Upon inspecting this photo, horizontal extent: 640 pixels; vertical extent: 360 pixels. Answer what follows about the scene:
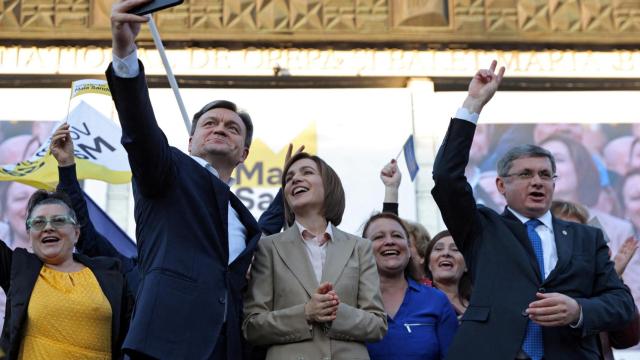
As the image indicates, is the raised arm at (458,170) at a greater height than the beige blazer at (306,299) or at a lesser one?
greater

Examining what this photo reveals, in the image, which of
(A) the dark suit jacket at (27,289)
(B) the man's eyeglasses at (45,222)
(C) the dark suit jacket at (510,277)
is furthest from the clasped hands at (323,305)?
(B) the man's eyeglasses at (45,222)

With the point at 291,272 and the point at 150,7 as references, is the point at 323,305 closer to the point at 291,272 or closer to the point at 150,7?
the point at 291,272

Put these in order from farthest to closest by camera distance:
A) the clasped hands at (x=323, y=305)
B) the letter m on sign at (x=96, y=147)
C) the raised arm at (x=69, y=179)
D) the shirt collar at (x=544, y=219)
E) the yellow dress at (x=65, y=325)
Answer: the letter m on sign at (x=96, y=147) → the raised arm at (x=69, y=179) → the yellow dress at (x=65, y=325) → the shirt collar at (x=544, y=219) → the clasped hands at (x=323, y=305)

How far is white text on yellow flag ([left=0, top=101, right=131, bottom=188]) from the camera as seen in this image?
6.30 meters

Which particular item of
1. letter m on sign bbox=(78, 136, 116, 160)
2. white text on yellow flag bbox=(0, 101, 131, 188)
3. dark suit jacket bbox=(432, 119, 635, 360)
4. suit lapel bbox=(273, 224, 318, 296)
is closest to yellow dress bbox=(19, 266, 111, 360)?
suit lapel bbox=(273, 224, 318, 296)

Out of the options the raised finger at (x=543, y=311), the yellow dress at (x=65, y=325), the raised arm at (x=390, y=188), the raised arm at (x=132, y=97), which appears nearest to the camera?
the raised arm at (x=132, y=97)

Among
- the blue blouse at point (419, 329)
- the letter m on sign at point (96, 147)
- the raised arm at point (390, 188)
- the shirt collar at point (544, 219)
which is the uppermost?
the letter m on sign at point (96, 147)

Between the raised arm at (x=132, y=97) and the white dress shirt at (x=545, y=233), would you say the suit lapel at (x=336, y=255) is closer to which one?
the white dress shirt at (x=545, y=233)

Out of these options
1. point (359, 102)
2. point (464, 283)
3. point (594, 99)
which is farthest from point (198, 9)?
point (464, 283)

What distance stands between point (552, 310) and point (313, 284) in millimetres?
944

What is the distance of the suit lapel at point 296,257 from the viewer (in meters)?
3.76

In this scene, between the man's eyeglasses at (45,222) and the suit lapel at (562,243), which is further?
the man's eyeglasses at (45,222)

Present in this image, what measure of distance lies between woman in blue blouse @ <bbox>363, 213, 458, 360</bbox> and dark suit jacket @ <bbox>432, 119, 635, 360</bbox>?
0.55m

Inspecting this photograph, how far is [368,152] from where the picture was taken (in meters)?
10.4
